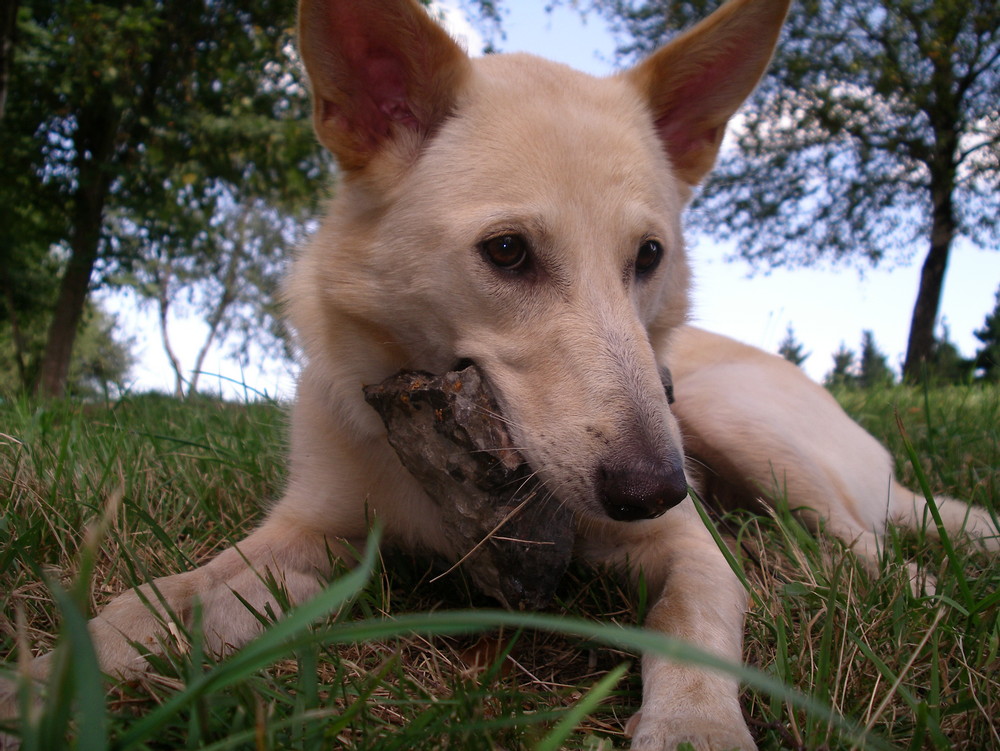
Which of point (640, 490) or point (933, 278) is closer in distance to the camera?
point (640, 490)

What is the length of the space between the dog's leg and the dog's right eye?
85 centimetres

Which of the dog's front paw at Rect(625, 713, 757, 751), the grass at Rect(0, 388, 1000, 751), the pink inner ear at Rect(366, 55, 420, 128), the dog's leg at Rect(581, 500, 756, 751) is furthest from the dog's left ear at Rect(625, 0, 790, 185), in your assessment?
the dog's front paw at Rect(625, 713, 757, 751)

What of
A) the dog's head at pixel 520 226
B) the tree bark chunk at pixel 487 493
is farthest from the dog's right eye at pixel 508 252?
the tree bark chunk at pixel 487 493

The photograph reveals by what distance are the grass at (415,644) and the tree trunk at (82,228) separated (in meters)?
8.72

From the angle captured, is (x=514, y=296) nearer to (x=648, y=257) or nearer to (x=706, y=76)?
(x=648, y=257)

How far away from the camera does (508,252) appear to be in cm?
192

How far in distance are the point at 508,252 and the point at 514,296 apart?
12 centimetres

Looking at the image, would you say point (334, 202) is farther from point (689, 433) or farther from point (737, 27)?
point (689, 433)

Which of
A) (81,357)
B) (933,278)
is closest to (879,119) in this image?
(933,278)

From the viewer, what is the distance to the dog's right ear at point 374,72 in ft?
6.54

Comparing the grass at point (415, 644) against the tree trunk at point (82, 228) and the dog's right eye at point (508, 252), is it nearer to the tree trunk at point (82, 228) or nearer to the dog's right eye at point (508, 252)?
the dog's right eye at point (508, 252)

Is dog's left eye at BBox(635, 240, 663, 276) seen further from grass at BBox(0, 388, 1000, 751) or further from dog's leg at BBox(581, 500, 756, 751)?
grass at BBox(0, 388, 1000, 751)

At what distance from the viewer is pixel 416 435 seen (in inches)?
71.8

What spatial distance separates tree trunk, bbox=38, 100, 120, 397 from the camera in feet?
33.6
